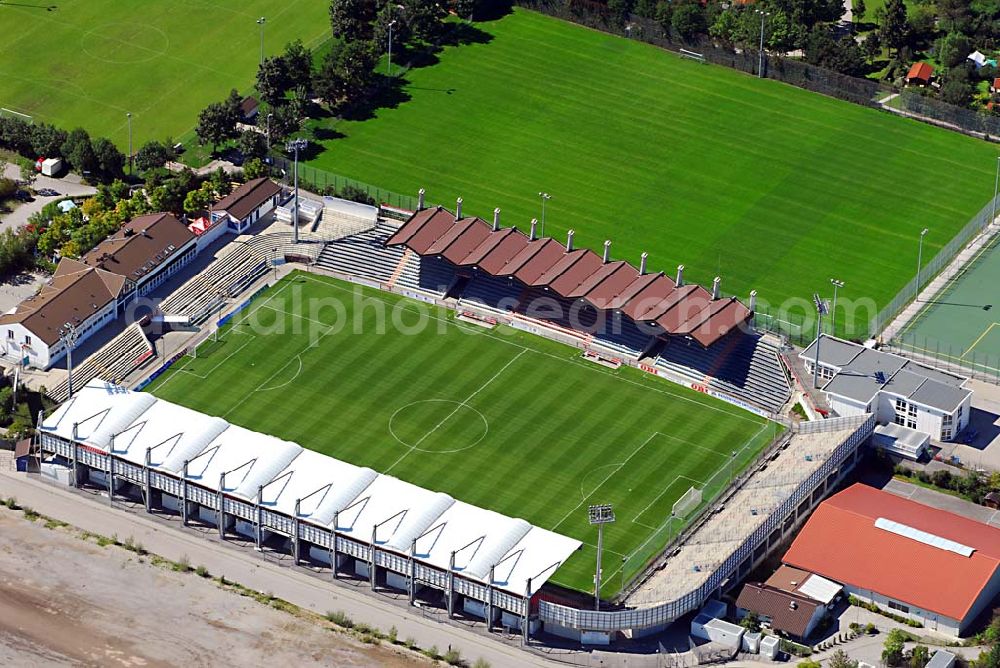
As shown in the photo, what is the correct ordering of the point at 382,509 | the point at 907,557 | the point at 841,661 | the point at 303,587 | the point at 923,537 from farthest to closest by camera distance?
the point at 923,537, the point at 382,509, the point at 907,557, the point at 303,587, the point at 841,661

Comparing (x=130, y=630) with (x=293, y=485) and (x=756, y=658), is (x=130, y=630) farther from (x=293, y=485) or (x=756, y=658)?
(x=756, y=658)

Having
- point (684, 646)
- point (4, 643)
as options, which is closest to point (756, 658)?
point (684, 646)

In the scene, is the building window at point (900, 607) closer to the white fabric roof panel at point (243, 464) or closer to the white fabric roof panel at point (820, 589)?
the white fabric roof panel at point (820, 589)

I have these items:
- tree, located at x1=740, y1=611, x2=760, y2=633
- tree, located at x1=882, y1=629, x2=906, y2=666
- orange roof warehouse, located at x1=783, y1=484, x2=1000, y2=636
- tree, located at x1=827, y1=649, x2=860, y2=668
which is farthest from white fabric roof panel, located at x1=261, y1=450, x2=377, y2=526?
tree, located at x1=882, y1=629, x2=906, y2=666

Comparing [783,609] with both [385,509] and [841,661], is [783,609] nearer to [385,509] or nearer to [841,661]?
[841,661]

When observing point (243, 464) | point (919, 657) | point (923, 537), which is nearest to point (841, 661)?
point (919, 657)

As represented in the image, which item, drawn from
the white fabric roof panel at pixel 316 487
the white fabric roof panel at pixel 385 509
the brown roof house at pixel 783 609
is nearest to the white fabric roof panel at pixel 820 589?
the brown roof house at pixel 783 609
